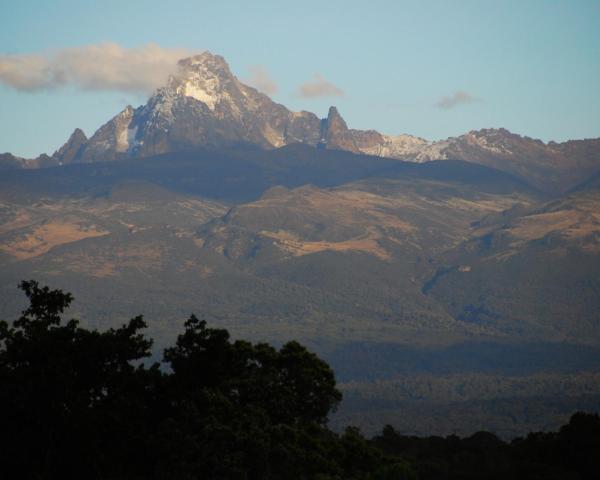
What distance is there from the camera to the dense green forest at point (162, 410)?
72.1m

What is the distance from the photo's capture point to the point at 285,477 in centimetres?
7712

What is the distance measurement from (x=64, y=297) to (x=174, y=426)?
9.99 m

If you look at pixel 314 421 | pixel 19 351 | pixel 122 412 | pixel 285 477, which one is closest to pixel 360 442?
pixel 314 421

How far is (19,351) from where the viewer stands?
74438 millimetres

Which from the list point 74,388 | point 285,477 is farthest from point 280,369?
point 74,388

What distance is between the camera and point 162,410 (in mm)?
79812

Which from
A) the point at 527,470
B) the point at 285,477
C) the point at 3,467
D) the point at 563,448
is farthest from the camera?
the point at 563,448

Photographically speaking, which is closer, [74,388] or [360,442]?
[74,388]

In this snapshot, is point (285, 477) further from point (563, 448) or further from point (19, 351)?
point (563, 448)

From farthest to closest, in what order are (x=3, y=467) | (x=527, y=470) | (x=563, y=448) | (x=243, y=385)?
1. (x=563, y=448)
2. (x=527, y=470)
3. (x=243, y=385)
4. (x=3, y=467)

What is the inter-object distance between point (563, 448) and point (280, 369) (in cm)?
2560

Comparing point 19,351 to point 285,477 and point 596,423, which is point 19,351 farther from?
point 596,423

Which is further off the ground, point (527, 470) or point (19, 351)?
point (19, 351)

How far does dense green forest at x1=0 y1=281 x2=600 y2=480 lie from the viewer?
72125 mm
